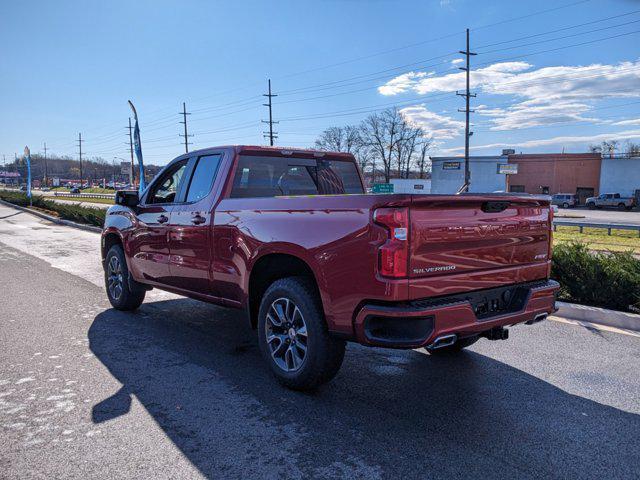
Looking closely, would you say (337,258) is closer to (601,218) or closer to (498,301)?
(498,301)

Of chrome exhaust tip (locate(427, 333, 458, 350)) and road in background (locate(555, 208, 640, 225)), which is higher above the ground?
chrome exhaust tip (locate(427, 333, 458, 350))

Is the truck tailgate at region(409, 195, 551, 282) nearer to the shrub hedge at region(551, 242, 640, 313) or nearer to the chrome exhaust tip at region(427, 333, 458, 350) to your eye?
the chrome exhaust tip at region(427, 333, 458, 350)

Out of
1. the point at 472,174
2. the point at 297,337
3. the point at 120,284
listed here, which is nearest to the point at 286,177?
the point at 297,337

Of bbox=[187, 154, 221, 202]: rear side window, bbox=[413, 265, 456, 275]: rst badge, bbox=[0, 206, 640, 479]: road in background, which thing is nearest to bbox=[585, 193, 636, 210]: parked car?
bbox=[0, 206, 640, 479]: road in background

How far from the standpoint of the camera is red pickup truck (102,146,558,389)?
3102mm

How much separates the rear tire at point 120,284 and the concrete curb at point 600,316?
211 inches

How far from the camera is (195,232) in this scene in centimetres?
480

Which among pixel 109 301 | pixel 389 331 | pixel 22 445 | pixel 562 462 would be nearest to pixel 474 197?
pixel 389 331

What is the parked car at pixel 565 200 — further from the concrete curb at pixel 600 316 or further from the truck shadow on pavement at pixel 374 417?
Result: the truck shadow on pavement at pixel 374 417

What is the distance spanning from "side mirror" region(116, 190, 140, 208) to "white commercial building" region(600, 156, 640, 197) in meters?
61.4

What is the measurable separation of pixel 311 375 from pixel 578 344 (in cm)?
307

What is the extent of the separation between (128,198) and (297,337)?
320cm

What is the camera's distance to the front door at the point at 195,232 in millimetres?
4684

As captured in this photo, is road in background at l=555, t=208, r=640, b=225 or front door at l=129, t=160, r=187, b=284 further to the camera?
road in background at l=555, t=208, r=640, b=225
